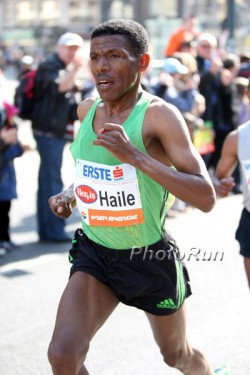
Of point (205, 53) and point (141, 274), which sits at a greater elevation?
point (141, 274)

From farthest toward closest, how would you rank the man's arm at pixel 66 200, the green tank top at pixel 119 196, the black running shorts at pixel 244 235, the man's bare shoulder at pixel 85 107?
the black running shorts at pixel 244 235, the man's bare shoulder at pixel 85 107, the man's arm at pixel 66 200, the green tank top at pixel 119 196

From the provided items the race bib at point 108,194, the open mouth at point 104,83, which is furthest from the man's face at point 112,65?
the race bib at point 108,194

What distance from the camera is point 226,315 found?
Result: 5.43 m

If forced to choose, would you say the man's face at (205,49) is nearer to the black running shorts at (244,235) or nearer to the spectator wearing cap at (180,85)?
the spectator wearing cap at (180,85)

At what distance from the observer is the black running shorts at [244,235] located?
428 cm

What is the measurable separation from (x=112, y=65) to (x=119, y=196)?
576mm

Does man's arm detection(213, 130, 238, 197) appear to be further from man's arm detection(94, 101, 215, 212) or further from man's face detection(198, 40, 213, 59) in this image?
man's face detection(198, 40, 213, 59)

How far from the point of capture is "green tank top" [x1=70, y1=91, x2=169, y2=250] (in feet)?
11.1

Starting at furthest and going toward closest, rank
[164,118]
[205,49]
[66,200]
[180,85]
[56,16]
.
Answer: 1. [56,16]
2. [205,49]
3. [180,85]
4. [66,200]
5. [164,118]

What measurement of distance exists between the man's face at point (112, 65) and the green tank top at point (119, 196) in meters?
0.14

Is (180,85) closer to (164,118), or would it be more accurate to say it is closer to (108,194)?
(108,194)

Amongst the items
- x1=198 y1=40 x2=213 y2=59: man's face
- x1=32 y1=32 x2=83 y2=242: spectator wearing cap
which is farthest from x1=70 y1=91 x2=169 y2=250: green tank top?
x1=198 y1=40 x2=213 y2=59: man's face

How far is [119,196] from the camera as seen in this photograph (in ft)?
11.3

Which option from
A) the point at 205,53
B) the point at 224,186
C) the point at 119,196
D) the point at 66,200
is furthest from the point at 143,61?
the point at 205,53
